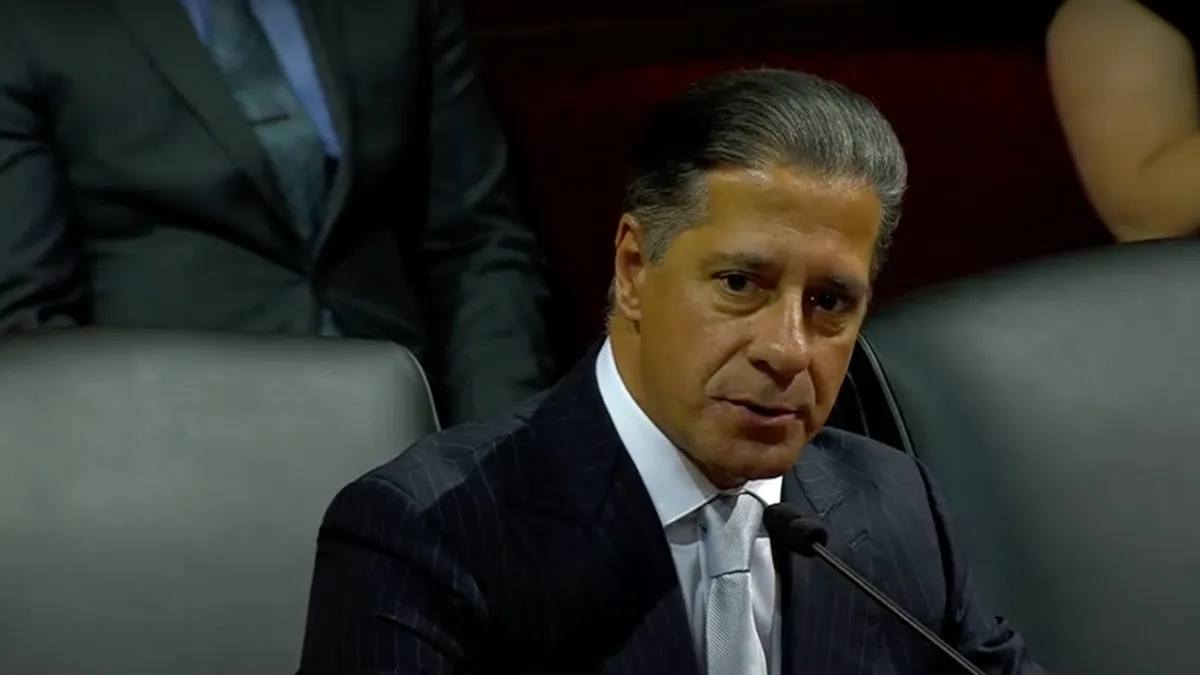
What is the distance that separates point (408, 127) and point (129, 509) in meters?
0.46

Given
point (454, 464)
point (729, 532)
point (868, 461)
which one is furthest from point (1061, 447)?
point (454, 464)

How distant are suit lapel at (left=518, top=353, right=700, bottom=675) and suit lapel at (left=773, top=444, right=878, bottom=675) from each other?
2.6 inches

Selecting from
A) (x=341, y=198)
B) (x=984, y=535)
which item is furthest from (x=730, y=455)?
(x=341, y=198)

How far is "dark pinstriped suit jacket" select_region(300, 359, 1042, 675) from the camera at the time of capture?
766mm

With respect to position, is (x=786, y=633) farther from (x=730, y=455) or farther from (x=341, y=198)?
(x=341, y=198)

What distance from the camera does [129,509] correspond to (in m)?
0.93

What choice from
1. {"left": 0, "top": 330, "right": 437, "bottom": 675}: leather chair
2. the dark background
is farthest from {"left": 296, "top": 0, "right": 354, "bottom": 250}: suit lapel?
{"left": 0, "top": 330, "right": 437, "bottom": 675}: leather chair

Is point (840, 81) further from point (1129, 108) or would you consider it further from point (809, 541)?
point (809, 541)

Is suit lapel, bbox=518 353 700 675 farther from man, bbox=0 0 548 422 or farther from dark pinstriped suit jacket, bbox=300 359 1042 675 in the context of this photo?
man, bbox=0 0 548 422

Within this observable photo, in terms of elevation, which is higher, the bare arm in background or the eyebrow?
the eyebrow

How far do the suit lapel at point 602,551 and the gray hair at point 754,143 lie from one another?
0.31ft

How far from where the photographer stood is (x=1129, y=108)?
125 centimetres

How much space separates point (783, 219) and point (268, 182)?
0.56m

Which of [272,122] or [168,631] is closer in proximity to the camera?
[168,631]
